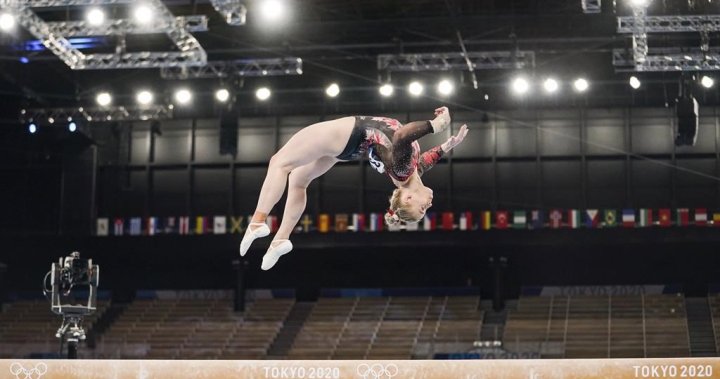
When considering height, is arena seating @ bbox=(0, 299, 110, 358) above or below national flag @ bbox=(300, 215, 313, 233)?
below

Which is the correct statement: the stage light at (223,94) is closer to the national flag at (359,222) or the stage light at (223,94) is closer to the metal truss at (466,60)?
the metal truss at (466,60)

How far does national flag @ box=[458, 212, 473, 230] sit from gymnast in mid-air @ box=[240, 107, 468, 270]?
58.9ft

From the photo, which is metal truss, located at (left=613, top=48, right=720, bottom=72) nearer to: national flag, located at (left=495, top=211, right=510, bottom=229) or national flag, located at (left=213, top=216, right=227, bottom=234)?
national flag, located at (left=495, top=211, right=510, bottom=229)

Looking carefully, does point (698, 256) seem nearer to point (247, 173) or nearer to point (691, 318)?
point (691, 318)

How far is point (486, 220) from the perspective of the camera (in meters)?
25.3

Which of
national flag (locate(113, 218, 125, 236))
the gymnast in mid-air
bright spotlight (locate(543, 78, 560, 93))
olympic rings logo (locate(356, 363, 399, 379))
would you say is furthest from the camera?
national flag (locate(113, 218, 125, 236))

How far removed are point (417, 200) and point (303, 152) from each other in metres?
0.91

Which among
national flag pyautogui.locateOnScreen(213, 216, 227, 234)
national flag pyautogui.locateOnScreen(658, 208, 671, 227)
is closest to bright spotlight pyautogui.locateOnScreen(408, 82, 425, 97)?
national flag pyautogui.locateOnScreen(213, 216, 227, 234)

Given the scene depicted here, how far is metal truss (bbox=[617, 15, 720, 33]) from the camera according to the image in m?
17.4

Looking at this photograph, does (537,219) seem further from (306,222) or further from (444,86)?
(306,222)

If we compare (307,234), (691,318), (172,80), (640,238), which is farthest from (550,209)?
(172,80)

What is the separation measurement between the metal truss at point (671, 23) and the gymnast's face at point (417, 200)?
11141 mm

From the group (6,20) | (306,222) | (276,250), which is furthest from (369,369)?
(306,222)

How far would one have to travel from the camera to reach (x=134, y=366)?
8.93m
